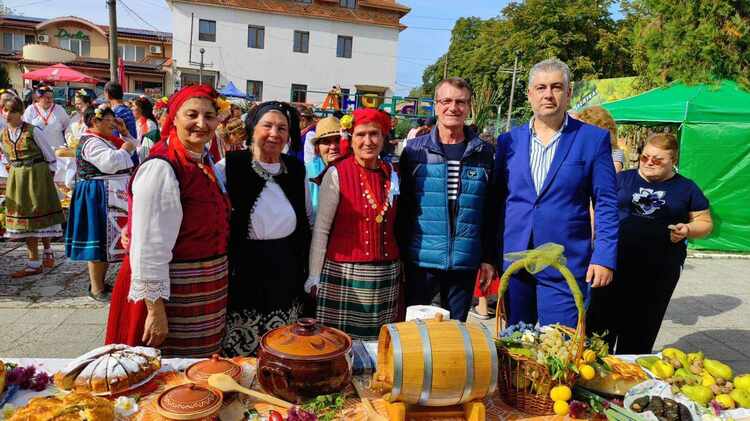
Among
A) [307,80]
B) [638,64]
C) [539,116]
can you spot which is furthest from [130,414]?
[307,80]

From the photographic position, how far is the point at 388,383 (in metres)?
1.62

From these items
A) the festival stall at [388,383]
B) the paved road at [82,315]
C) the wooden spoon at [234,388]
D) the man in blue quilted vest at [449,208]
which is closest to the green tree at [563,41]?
the paved road at [82,315]

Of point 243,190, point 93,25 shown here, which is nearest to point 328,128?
point 243,190

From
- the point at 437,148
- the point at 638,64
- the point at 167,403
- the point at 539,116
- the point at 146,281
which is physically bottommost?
the point at 167,403

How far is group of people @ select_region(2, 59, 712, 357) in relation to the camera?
226cm

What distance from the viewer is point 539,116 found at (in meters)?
2.69

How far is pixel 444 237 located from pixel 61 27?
45.9 metres

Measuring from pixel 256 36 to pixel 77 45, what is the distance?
16802mm

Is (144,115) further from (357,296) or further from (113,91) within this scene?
(357,296)

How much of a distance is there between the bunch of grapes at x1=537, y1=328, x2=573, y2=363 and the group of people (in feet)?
2.69

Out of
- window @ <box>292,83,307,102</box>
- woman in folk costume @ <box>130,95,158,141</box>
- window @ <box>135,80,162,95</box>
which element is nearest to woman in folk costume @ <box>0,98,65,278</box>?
woman in folk costume @ <box>130,95,158,141</box>

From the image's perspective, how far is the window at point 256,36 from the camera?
3306cm

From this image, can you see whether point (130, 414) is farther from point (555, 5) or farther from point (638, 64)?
point (555, 5)

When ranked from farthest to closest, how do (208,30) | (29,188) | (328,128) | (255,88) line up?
(255,88) < (208,30) < (29,188) < (328,128)
